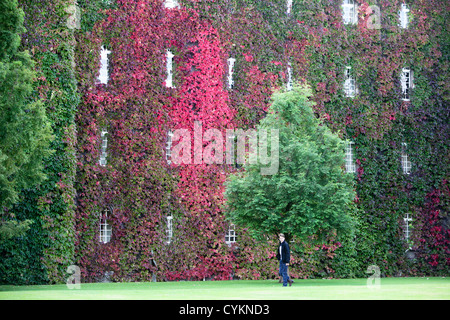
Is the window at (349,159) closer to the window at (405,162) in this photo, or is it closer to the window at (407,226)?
the window at (405,162)

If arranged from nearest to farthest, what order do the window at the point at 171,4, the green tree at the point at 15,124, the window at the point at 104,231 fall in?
the green tree at the point at 15,124 → the window at the point at 104,231 → the window at the point at 171,4

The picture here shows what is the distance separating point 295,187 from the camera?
29328 millimetres

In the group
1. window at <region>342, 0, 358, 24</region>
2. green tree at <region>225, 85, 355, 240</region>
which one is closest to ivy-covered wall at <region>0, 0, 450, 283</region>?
window at <region>342, 0, 358, 24</region>

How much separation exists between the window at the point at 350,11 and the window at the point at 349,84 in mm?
2729

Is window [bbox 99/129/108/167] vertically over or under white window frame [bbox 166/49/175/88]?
under

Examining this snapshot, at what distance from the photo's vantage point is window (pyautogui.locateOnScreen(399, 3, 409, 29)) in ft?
138

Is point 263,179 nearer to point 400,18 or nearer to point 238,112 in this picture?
point 238,112

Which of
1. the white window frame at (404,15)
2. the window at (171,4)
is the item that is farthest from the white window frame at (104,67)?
the white window frame at (404,15)

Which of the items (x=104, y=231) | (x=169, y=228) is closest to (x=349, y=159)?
(x=169, y=228)

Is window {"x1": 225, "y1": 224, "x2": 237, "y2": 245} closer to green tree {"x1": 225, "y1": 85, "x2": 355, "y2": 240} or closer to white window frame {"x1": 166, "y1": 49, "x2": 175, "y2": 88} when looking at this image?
green tree {"x1": 225, "y1": 85, "x2": 355, "y2": 240}

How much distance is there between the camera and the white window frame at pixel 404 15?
138 ft

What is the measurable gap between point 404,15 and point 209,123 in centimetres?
1375

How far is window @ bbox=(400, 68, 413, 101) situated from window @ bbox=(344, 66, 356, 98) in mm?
2951

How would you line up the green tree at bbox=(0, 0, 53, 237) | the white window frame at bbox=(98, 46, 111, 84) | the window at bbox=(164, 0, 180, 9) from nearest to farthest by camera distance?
1. the green tree at bbox=(0, 0, 53, 237)
2. the white window frame at bbox=(98, 46, 111, 84)
3. the window at bbox=(164, 0, 180, 9)
